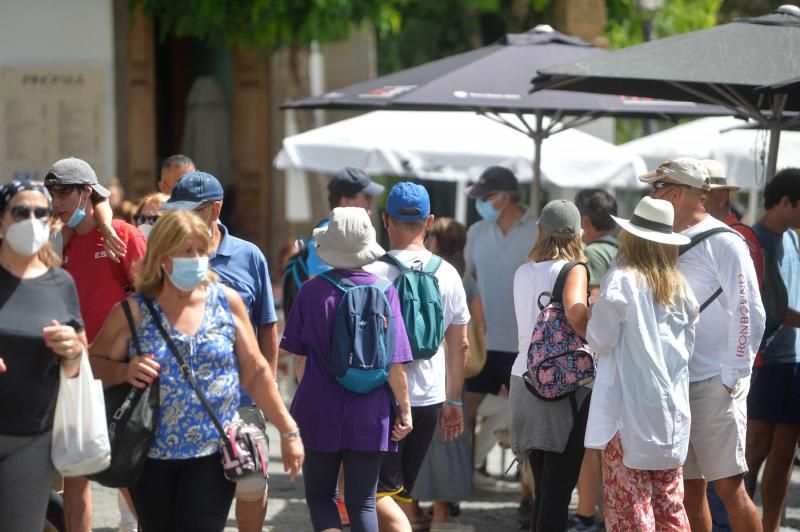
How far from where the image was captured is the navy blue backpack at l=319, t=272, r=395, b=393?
554 cm

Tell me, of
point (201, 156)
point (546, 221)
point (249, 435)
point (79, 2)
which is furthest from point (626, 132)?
point (249, 435)

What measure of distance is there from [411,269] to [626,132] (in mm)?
17844

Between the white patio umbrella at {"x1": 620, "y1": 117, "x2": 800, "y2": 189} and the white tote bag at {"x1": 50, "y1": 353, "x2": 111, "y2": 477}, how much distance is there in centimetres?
794

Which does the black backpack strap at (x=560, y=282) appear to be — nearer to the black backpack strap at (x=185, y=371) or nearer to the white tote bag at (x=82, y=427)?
the black backpack strap at (x=185, y=371)

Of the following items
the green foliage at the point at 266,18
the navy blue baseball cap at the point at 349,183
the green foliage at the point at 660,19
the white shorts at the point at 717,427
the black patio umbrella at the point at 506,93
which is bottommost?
the white shorts at the point at 717,427

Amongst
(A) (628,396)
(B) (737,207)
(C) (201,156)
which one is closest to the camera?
(A) (628,396)

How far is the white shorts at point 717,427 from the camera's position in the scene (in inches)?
234

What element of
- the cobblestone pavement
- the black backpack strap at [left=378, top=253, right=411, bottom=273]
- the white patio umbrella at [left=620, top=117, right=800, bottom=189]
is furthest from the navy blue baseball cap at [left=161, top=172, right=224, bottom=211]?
the white patio umbrella at [left=620, top=117, right=800, bottom=189]

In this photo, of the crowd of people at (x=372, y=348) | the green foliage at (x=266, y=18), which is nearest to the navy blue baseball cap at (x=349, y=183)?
the crowd of people at (x=372, y=348)

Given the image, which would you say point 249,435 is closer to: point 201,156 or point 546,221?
point 546,221

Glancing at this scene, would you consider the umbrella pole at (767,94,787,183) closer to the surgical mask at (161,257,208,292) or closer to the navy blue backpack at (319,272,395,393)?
the navy blue backpack at (319,272,395,393)

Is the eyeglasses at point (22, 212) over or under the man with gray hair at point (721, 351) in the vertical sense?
over

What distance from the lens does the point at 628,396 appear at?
564cm

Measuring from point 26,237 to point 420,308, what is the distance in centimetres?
204
